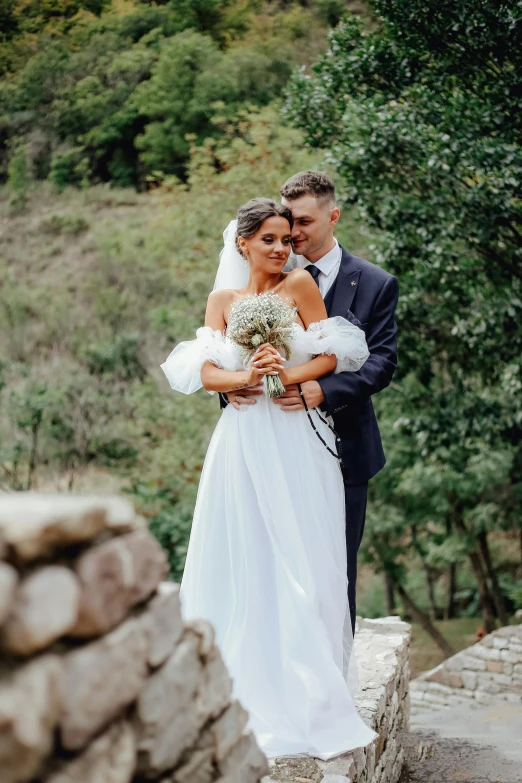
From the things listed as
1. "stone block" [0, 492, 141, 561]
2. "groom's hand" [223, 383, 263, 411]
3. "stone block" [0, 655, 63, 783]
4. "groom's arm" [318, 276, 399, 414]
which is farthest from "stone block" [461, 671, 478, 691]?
"stone block" [0, 655, 63, 783]

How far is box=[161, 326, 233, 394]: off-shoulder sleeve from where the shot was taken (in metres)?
3.26

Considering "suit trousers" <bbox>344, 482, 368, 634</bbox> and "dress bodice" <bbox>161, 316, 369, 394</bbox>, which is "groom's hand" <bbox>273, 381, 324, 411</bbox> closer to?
"dress bodice" <bbox>161, 316, 369, 394</bbox>

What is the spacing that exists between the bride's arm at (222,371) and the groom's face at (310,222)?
1.33ft

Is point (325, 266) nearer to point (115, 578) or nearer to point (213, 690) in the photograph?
point (213, 690)

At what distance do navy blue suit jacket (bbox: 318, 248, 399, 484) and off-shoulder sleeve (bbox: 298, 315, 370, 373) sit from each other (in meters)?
0.08

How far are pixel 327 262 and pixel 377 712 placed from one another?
2.02 metres

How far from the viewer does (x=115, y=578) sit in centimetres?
140

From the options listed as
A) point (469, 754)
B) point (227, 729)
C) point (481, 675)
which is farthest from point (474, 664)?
point (227, 729)

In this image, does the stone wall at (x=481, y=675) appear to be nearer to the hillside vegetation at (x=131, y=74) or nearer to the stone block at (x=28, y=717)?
the stone block at (x=28, y=717)

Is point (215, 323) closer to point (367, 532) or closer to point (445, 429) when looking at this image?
point (445, 429)

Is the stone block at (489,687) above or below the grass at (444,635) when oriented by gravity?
above

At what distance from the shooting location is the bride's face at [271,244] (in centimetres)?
316

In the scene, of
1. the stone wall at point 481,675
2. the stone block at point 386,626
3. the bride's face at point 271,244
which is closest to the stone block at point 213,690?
the bride's face at point 271,244

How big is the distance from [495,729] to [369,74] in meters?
5.45
